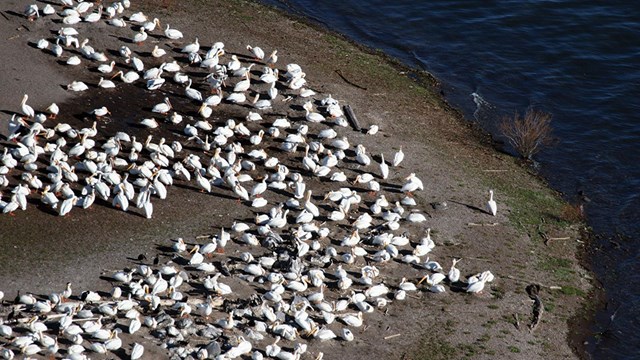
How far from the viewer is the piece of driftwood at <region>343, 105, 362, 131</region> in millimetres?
31359

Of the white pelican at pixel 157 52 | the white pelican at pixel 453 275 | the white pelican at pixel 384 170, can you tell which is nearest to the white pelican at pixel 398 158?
the white pelican at pixel 384 170

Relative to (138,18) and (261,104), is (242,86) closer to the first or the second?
(261,104)

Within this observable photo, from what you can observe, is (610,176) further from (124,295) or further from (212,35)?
(124,295)

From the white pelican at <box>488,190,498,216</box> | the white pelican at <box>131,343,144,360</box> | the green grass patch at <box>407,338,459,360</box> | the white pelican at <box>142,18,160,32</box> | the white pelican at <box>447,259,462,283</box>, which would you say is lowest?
the white pelican at <box>131,343,144,360</box>

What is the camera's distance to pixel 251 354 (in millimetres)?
21984

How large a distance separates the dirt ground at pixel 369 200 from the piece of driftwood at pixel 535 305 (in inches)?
5.8

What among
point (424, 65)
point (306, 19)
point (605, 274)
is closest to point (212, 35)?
point (306, 19)

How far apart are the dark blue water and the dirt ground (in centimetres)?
137

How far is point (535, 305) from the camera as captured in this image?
2559cm

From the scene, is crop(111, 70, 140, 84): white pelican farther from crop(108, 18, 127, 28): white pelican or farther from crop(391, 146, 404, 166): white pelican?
crop(391, 146, 404, 166): white pelican

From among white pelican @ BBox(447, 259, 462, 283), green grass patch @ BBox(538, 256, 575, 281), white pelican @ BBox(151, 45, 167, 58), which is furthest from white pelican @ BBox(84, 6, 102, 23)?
green grass patch @ BBox(538, 256, 575, 281)

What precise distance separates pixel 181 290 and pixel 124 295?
1.33 m

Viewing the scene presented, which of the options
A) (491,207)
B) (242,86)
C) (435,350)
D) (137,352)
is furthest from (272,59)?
(137,352)

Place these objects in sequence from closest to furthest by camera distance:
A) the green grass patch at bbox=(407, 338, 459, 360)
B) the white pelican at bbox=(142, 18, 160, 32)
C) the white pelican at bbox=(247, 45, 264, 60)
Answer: the green grass patch at bbox=(407, 338, 459, 360) → the white pelican at bbox=(247, 45, 264, 60) → the white pelican at bbox=(142, 18, 160, 32)
